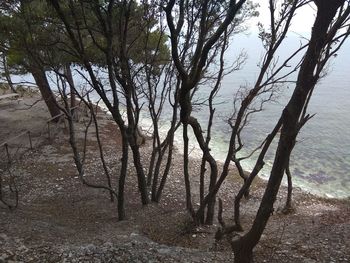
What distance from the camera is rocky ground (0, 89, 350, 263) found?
7.11 meters

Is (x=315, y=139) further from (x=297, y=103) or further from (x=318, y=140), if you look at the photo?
(x=297, y=103)

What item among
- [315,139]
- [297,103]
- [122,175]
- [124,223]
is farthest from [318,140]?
[297,103]

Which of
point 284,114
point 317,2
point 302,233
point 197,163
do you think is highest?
point 317,2

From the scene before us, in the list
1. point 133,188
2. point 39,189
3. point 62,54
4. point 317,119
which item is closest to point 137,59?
point 62,54

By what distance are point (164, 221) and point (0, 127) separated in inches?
584

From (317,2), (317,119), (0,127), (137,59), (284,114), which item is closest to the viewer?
(317,2)

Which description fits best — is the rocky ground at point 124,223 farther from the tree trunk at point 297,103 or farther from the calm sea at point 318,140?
the calm sea at point 318,140

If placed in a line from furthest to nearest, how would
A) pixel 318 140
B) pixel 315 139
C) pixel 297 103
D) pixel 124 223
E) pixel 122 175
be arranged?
pixel 315 139 → pixel 318 140 → pixel 124 223 → pixel 122 175 → pixel 297 103

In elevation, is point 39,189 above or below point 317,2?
below

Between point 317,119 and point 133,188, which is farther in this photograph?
point 317,119

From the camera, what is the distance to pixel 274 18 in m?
8.99

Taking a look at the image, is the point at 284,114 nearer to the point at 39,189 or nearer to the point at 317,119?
the point at 39,189

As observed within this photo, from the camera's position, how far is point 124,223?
1020cm

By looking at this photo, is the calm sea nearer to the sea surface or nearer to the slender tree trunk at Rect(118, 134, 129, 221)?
the sea surface
